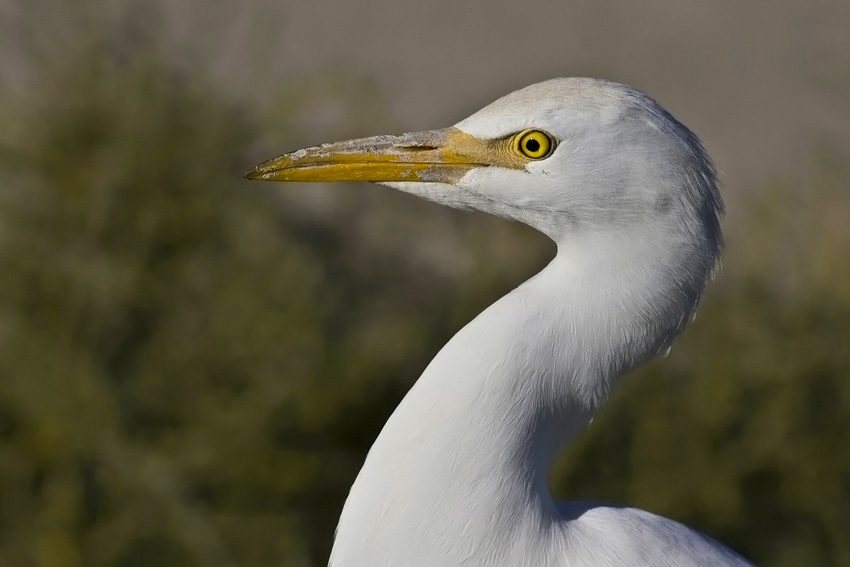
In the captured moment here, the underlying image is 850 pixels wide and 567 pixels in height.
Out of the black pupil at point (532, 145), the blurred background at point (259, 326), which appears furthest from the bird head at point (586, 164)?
the blurred background at point (259, 326)

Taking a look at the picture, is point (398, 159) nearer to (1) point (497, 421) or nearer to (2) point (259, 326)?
(1) point (497, 421)

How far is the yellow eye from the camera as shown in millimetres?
1937

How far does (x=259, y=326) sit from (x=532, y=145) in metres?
2.97

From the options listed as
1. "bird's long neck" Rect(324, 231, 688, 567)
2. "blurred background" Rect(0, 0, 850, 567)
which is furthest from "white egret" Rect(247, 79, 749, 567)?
"blurred background" Rect(0, 0, 850, 567)

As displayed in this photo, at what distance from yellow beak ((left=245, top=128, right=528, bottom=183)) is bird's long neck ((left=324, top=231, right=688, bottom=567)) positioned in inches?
11.0

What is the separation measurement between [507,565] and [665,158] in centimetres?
81

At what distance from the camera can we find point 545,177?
1953 mm

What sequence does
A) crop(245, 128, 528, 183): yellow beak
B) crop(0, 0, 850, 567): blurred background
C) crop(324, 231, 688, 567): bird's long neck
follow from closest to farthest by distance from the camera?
crop(324, 231, 688, 567): bird's long neck < crop(245, 128, 528, 183): yellow beak < crop(0, 0, 850, 567): blurred background

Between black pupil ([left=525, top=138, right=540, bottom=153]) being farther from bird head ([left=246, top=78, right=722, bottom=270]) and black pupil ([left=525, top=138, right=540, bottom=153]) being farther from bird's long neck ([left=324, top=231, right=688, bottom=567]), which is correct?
bird's long neck ([left=324, top=231, right=688, bottom=567])

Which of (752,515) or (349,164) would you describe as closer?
(349,164)

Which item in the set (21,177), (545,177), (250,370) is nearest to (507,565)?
(545,177)

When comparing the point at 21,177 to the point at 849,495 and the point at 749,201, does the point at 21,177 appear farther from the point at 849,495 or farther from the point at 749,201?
the point at 849,495

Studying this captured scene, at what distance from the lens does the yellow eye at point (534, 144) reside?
6.35 feet

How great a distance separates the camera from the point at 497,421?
1.87m
